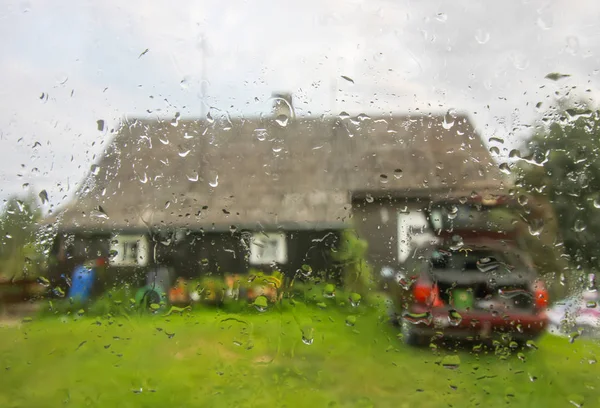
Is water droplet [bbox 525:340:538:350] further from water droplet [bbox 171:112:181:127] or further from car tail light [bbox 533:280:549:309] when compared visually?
water droplet [bbox 171:112:181:127]

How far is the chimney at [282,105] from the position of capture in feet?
6.39

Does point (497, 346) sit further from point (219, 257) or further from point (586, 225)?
point (219, 257)

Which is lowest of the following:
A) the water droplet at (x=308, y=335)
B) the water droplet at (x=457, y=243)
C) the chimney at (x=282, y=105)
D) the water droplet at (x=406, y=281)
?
the water droplet at (x=308, y=335)

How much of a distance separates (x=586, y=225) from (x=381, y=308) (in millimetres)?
899

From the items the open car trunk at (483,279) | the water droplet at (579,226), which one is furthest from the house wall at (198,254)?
the water droplet at (579,226)

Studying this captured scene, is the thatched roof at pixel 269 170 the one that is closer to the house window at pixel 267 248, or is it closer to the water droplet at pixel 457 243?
the house window at pixel 267 248

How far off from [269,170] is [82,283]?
95 cm

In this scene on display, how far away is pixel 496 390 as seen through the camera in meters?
1.76

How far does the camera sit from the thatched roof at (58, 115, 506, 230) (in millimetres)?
1880

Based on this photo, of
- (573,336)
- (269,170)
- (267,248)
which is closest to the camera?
(573,336)

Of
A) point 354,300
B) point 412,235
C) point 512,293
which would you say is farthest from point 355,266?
point 512,293

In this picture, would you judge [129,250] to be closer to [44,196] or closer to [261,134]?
[44,196]

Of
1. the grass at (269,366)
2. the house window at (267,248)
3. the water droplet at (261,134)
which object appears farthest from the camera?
the water droplet at (261,134)

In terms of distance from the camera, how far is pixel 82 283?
6.32 ft
